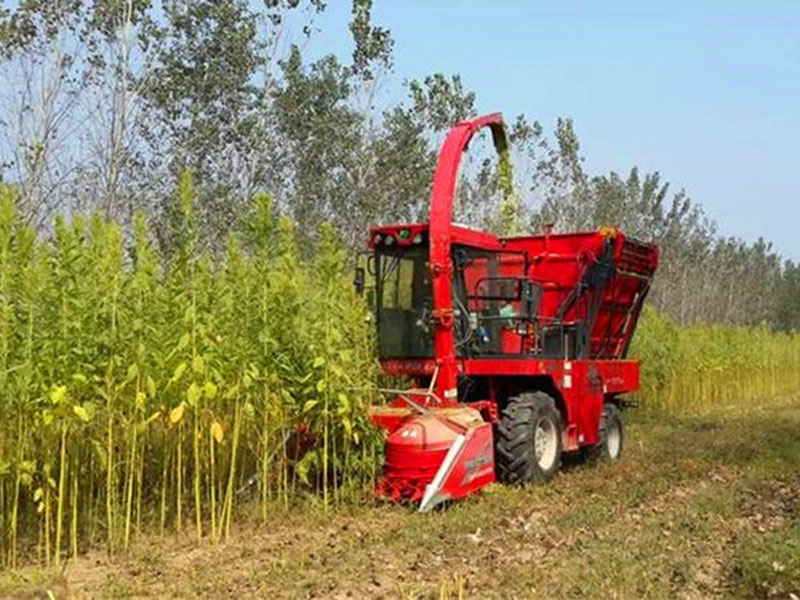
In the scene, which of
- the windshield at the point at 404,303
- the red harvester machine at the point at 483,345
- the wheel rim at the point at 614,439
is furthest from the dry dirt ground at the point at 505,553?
the wheel rim at the point at 614,439

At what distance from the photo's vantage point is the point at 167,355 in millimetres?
6895

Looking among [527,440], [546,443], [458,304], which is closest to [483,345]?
[458,304]

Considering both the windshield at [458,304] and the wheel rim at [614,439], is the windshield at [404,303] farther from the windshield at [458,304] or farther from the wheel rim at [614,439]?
the wheel rim at [614,439]

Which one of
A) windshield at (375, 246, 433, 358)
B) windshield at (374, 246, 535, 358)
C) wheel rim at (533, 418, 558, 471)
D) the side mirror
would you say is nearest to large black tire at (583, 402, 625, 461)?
wheel rim at (533, 418, 558, 471)

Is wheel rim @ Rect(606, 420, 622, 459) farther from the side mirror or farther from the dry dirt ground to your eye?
the side mirror

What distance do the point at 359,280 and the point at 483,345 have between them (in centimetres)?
149

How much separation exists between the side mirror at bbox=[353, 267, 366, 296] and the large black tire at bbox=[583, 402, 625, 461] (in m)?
3.92

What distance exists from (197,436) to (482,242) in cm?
396

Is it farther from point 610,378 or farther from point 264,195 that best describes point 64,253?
point 610,378

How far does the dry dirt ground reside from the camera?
5.43 meters

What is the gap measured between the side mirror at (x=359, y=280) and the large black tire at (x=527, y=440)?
6.40ft

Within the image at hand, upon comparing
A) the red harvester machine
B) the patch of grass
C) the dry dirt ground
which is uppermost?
the red harvester machine

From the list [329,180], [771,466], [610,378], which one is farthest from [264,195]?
[329,180]

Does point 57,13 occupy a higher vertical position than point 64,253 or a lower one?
higher
